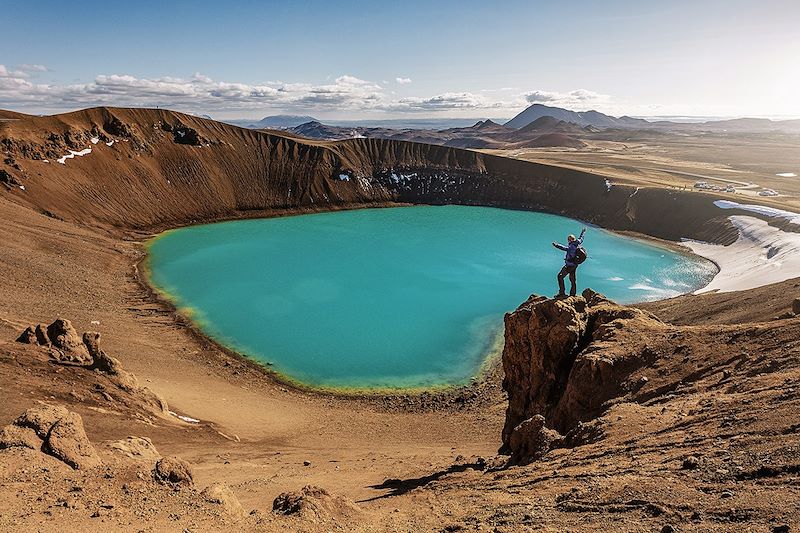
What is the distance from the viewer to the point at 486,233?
220ft

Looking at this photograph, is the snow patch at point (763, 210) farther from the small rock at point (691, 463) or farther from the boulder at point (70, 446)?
the boulder at point (70, 446)

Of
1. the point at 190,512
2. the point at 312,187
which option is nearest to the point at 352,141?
the point at 312,187

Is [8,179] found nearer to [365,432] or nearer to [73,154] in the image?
[73,154]

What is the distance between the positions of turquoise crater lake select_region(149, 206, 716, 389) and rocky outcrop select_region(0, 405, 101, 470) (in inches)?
643

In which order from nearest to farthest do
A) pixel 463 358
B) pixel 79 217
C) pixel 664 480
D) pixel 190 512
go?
pixel 664 480 < pixel 190 512 < pixel 463 358 < pixel 79 217

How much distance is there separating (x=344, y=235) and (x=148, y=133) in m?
37.3

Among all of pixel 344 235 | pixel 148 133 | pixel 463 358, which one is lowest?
pixel 463 358

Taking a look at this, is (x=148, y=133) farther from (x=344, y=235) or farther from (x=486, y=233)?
(x=486, y=233)

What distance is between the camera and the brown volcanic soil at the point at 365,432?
790 cm

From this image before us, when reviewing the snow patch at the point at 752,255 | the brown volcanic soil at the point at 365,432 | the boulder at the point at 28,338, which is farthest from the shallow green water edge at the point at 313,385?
the snow patch at the point at 752,255

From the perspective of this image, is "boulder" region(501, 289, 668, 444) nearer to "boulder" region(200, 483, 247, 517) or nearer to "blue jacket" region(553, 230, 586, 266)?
"blue jacket" region(553, 230, 586, 266)

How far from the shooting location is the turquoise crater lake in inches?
1193

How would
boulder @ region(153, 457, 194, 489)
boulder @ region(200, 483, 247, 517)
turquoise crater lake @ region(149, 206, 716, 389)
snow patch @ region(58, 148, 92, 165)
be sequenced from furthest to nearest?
snow patch @ region(58, 148, 92, 165)
turquoise crater lake @ region(149, 206, 716, 389)
boulder @ region(153, 457, 194, 489)
boulder @ region(200, 483, 247, 517)

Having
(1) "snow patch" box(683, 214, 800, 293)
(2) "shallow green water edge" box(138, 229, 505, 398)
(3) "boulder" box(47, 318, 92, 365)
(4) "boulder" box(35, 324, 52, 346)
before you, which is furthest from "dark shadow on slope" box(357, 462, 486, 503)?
(1) "snow patch" box(683, 214, 800, 293)
